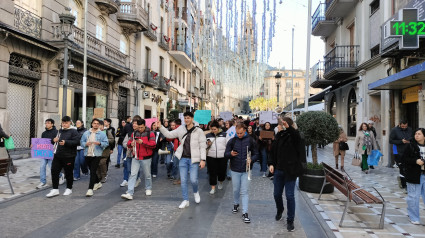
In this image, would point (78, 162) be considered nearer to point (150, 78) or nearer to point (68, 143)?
point (68, 143)

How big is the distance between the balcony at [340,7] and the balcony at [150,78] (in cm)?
1393

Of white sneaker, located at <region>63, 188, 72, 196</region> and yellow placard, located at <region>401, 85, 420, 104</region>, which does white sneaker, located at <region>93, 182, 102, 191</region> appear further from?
yellow placard, located at <region>401, 85, 420, 104</region>

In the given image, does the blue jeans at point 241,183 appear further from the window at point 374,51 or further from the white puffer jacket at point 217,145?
the window at point 374,51

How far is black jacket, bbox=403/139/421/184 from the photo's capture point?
5.25 m

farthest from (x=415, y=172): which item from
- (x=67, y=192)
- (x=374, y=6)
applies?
(x=374, y=6)

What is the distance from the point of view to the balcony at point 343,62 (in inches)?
665

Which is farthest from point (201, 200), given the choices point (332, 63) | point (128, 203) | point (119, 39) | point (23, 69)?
point (119, 39)

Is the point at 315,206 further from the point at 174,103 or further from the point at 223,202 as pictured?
the point at 174,103

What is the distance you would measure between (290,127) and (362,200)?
165 centimetres

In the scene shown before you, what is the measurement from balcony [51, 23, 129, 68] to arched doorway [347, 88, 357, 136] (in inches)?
560

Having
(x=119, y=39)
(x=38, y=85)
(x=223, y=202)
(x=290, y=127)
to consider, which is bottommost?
(x=223, y=202)

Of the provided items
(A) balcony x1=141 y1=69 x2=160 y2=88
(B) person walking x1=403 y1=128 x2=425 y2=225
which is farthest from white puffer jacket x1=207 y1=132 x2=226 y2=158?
(A) balcony x1=141 y1=69 x2=160 y2=88

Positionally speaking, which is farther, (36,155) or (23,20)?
(23,20)

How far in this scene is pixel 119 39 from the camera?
71.6ft
